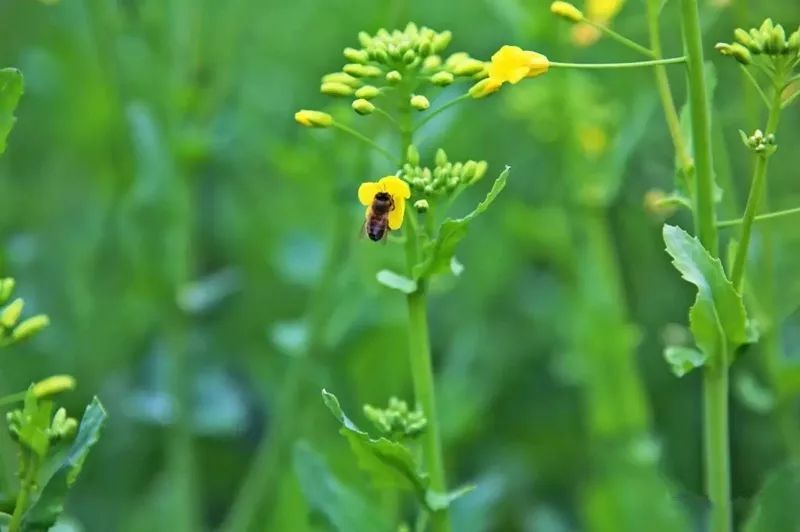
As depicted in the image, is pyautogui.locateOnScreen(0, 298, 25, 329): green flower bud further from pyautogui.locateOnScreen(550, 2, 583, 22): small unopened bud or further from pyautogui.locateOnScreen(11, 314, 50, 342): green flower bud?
pyautogui.locateOnScreen(550, 2, 583, 22): small unopened bud

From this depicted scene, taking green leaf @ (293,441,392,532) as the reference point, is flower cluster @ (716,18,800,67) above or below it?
above

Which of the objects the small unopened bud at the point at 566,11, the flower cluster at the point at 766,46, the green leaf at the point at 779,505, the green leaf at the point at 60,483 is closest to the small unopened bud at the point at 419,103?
the small unopened bud at the point at 566,11

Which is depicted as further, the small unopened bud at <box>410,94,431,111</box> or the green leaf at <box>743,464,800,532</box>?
the green leaf at <box>743,464,800,532</box>

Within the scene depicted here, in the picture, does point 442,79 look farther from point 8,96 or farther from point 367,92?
point 8,96

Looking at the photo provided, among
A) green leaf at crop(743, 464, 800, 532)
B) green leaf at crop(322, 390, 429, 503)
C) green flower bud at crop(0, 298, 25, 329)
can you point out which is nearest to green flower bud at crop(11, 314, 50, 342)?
green flower bud at crop(0, 298, 25, 329)

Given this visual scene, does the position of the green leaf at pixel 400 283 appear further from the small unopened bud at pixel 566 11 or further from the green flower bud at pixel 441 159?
the small unopened bud at pixel 566 11

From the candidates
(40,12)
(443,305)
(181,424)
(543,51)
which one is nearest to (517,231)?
(443,305)

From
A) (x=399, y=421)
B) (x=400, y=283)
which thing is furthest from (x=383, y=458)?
(x=400, y=283)
